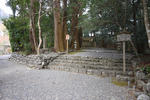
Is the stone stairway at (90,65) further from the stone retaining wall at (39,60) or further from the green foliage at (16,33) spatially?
the green foliage at (16,33)

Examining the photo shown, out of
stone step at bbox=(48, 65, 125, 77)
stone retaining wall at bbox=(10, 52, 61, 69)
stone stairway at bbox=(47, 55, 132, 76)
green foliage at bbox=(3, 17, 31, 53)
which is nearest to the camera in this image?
stone step at bbox=(48, 65, 125, 77)

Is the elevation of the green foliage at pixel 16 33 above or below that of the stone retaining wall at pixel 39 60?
above

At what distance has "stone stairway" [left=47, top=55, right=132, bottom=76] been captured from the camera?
457cm

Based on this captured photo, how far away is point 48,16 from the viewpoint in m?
10.8

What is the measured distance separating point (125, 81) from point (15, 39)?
9.83 metres

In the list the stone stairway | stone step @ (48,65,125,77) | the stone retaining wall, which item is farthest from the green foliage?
stone step @ (48,65,125,77)

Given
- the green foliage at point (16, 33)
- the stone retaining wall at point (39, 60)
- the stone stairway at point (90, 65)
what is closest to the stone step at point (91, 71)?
the stone stairway at point (90, 65)

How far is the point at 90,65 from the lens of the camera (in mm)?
5215

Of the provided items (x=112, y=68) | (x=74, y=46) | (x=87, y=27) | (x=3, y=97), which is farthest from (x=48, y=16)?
(x=3, y=97)

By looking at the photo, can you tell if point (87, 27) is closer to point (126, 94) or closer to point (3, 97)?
point (126, 94)

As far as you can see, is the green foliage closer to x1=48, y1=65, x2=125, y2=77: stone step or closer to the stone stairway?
the stone stairway

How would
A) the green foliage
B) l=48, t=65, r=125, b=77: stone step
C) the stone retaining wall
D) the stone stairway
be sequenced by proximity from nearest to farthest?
l=48, t=65, r=125, b=77: stone step, the stone stairway, the stone retaining wall, the green foliage

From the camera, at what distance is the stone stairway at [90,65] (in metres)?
4.57

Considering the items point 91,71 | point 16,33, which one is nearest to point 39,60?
point 91,71
